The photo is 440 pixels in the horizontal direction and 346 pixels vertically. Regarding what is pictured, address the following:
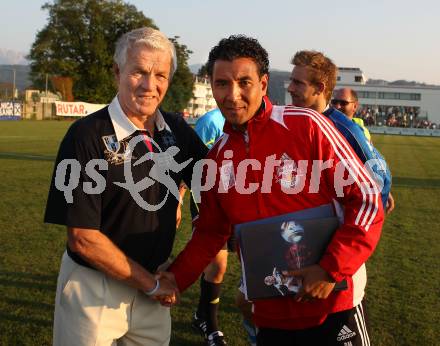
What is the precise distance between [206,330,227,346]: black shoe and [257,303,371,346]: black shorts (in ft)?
6.41

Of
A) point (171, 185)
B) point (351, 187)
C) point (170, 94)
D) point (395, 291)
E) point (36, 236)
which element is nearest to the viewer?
point (351, 187)

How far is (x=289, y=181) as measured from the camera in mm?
2520

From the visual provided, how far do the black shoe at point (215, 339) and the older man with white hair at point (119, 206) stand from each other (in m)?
1.82

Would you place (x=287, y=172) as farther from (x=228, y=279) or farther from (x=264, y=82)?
(x=228, y=279)

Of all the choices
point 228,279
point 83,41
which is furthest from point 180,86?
point 228,279

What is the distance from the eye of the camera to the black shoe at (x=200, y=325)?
4.67 metres

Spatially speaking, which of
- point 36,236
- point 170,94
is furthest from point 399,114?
point 36,236

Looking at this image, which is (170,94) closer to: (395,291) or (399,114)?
(399,114)

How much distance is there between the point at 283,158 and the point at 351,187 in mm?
357

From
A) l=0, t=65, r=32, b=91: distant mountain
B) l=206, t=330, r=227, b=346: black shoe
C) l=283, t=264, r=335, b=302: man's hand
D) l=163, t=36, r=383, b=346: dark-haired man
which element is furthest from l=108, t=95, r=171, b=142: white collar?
l=0, t=65, r=32, b=91: distant mountain

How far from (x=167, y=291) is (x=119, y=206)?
532mm

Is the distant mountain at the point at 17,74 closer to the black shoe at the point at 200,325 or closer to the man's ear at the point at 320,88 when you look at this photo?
the black shoe at the point at 200,325

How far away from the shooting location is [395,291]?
593cm

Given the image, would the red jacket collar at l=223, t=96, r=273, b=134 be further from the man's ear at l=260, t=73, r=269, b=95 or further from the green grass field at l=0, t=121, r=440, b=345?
the green grass field at l=0, t=121, r=440, b=345
